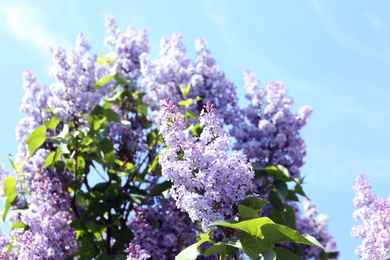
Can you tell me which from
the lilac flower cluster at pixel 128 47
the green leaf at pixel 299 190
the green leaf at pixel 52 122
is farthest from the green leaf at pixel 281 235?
the lilac flower cluster at pixel 128 47

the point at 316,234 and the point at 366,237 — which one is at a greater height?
the point at 316,234

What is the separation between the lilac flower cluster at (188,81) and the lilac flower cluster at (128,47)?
1.52 ft

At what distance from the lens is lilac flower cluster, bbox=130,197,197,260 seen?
4266 millimetres

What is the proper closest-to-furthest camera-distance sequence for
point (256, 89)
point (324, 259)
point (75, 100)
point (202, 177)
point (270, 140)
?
1. point (202, 177)
2. point (75, 100)
3. point (270, 140)
4. point (256, 89)
5. point (324, 259)

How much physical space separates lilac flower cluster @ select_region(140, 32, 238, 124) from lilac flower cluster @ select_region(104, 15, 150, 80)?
0.46 metres

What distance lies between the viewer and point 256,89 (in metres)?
5.20

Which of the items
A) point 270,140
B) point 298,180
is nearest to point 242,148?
point 270,140

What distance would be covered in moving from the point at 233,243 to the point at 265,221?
19 centimetres

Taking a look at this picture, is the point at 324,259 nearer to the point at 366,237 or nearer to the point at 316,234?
the point at 316,234

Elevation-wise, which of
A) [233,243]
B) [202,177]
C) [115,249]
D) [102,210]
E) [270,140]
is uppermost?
[270,140]

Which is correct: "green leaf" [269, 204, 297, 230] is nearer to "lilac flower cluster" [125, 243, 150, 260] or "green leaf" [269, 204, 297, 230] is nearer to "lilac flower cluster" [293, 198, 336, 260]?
"lilac flower cluster" [293, 198, 336, 260]

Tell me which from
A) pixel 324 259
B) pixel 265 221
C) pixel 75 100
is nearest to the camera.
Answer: pixel 265 221

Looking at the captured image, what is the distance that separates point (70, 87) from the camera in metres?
4.34

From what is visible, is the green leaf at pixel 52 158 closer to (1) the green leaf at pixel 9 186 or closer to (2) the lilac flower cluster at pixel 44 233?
(2) the lilac flower cluster at pixel 44 233
